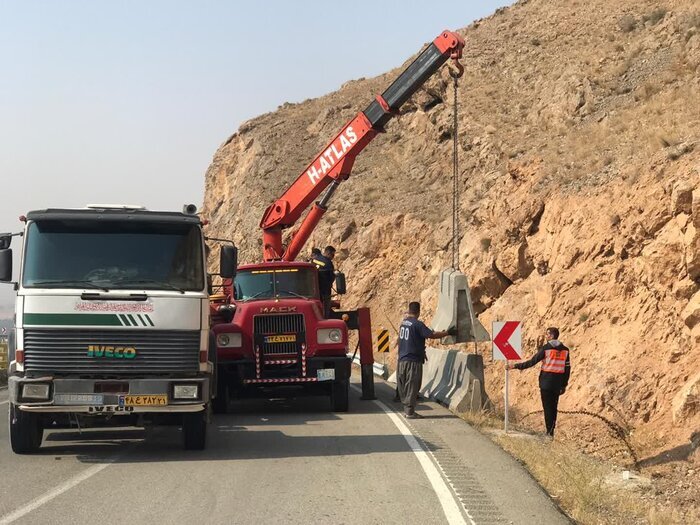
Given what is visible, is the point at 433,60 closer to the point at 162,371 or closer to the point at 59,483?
the point at 162,371

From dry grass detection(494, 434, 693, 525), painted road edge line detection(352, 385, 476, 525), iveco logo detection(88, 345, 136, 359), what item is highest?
iveco logo detection(88, 345, 136, 359)

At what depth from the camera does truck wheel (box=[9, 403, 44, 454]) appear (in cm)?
1063

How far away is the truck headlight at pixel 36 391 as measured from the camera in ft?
32.8

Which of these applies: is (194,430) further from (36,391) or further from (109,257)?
(109,257)

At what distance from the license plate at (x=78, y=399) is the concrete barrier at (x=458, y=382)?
7.07m

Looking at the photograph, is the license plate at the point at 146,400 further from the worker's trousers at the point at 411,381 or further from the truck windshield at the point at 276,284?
the truck windshield at the point at 276,284

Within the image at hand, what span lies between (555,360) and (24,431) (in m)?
8.77

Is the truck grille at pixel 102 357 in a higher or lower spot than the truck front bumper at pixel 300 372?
higher

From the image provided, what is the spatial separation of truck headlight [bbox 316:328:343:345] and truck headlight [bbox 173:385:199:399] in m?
4.83

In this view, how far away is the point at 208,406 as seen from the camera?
35.9 feet

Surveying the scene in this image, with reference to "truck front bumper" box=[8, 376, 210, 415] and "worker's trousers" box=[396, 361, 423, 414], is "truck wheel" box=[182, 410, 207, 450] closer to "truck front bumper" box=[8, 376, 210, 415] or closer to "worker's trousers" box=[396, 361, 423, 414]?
"truck front bumper" box=[8, 376, 210, 415]

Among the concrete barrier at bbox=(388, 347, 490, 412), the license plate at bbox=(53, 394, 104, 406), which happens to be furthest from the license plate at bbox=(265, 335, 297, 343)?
the license plate at bbox=(53, 394, 104, 406)

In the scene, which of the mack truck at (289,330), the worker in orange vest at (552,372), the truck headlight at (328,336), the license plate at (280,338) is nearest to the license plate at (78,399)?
the mack truck at (289,330)

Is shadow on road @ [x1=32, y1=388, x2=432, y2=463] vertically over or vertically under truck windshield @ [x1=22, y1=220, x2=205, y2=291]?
under
